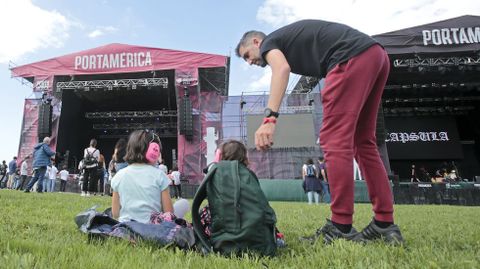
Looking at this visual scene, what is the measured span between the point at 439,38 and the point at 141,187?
1607cm

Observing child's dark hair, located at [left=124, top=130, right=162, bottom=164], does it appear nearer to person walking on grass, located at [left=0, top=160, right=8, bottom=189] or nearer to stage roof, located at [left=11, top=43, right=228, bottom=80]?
stage roof, located at [left=11, top=43, right=228, bottom=80]

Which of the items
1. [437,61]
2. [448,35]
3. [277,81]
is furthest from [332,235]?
[437,61]

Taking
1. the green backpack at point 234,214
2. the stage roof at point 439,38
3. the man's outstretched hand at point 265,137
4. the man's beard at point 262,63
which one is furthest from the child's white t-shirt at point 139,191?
the stage roof at point 439,38

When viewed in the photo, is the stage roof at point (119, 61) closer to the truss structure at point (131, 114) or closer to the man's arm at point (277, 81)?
the truss structure at point (131, 114)

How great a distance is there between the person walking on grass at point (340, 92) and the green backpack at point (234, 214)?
321 mm

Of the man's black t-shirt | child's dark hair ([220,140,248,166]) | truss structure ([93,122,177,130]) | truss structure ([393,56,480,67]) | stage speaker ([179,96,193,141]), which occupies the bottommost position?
Answer: child's dark hair ([220,140,248,166])

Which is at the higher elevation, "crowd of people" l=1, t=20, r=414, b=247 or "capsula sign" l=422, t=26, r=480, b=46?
"capsula sign" l=422, t=26, r=480, b=46

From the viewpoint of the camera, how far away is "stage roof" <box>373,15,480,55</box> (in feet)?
48.7

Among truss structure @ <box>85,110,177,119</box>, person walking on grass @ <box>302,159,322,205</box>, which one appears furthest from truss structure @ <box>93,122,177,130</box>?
person walking on grass @ <box>302,159,322,205</box>

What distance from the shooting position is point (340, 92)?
2.19 meters

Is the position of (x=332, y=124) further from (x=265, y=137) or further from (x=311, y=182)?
(x=311, y=182)

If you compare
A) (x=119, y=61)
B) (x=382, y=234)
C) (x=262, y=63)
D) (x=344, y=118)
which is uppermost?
(x=119, y=61)

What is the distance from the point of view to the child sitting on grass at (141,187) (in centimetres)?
242

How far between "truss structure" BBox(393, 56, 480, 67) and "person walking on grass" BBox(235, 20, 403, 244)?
15345mm
